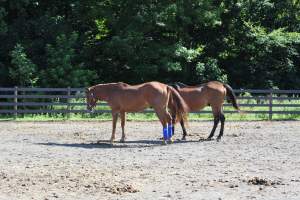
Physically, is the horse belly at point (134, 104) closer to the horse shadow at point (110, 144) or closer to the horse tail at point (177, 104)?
the horse tail at point (177, 104)

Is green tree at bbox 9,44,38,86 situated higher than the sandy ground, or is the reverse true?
green tree at bbox 9,44,38,86

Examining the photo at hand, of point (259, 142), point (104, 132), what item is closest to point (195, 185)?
point (259, 142)

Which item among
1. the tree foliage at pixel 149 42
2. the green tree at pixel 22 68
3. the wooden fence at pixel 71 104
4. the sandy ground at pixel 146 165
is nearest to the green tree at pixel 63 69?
the tree foliage at pixel 149 42

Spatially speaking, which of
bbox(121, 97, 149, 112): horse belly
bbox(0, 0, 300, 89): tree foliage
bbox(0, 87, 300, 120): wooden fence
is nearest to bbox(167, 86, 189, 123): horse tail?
bbox(121, 97, 149, 112): horse belly

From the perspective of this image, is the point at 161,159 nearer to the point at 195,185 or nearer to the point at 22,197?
the point at 195,185

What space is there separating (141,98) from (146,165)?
13.6 feet

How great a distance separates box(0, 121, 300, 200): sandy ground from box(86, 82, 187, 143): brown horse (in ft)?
2.54

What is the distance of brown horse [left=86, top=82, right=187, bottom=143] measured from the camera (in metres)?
14.6

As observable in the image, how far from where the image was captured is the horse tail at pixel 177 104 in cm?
1477

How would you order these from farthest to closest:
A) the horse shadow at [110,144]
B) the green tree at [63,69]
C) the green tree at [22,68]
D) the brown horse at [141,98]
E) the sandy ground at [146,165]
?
the green tree at [63,69], the green tree at [22,68], the brown horse at [141,98], the horse shadow at [110,144], the sandy ground at [146,165]

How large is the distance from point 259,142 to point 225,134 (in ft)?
6.80

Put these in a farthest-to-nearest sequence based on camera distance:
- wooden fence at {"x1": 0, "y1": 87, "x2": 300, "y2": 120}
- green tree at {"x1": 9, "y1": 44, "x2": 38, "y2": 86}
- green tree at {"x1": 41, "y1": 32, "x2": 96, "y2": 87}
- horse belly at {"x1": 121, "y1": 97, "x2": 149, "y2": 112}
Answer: green tree at {"x1": 41, "y1": 32, "x2": 96, "y2": 87} → green tree at {"x1": 9, "y1": 44, "x2": 38, "y2": 86} → wooden fence at {"x1": 0, "y1": 87, "x2": 300, "y2": 120} → horse belly at {"x1": 121, "y1": 97, "x2": 149, "y2": 112}

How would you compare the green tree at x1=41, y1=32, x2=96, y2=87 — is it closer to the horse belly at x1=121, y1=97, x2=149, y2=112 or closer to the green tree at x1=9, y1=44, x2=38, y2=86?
the green tree at x1=9, y1=44, x2=38, y2=86

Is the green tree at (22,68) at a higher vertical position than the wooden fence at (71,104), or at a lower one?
higher
